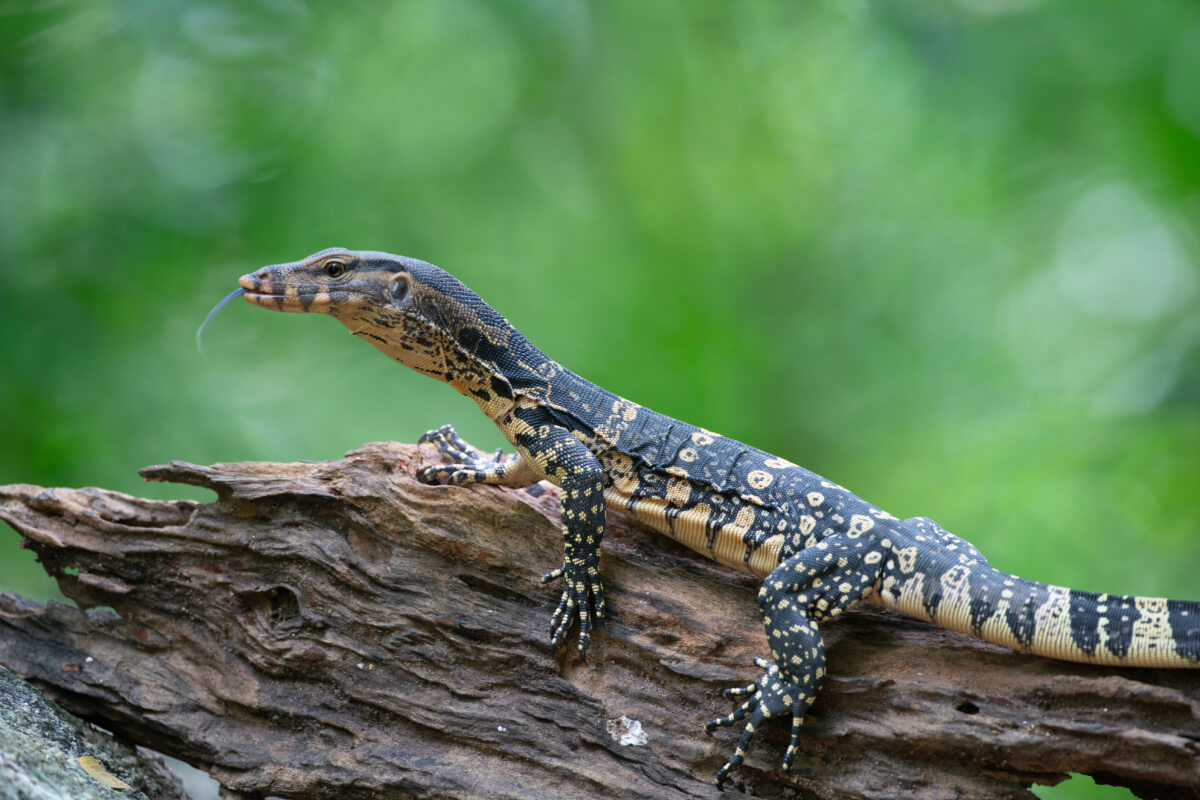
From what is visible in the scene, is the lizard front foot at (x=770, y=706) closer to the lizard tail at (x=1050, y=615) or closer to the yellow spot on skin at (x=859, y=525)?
the lizard tail at (x=1050, y=615)

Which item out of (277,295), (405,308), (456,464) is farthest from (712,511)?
(277,295)

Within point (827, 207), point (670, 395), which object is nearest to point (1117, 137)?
point (827, 207)

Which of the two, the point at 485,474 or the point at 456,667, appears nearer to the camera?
the point at 456,667

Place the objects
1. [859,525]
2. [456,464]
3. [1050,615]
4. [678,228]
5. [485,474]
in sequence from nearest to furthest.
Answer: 1. [1050,615]
2. [859,525]
3. [485,474]
4. [456,464]
5. [678,228]

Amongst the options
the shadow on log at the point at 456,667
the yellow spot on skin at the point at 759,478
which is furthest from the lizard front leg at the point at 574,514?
the yellow spot on skin at the point at 759,478

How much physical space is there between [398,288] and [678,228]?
14.1ft

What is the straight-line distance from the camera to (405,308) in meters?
5.36

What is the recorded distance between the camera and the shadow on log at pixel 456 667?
4398 mm

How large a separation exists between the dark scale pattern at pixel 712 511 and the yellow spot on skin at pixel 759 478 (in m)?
0.01

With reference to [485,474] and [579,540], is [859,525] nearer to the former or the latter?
[579,540]

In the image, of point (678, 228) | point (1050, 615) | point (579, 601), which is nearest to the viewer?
point (1050, 615)

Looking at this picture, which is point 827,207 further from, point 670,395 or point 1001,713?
point 1001,713

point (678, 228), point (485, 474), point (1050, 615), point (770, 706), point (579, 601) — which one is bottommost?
point (770, 706)

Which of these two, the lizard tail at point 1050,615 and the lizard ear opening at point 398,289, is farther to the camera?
the lizard ear opening at point 398,289
